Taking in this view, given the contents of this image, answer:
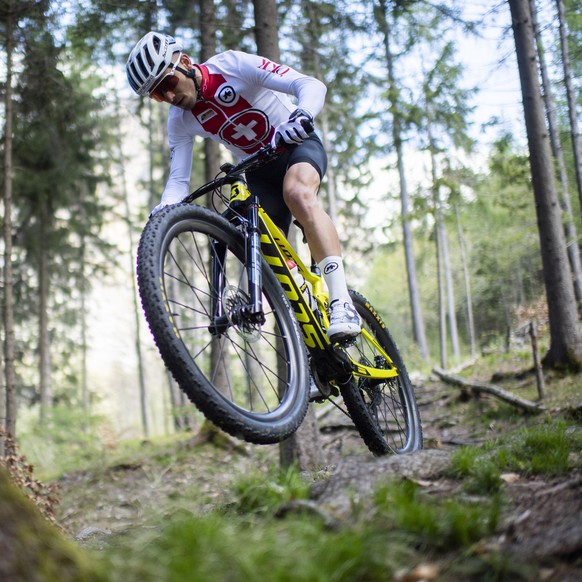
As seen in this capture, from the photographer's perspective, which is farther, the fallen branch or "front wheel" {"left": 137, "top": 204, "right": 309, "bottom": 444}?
the fallen branch

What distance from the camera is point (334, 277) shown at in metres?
3.35

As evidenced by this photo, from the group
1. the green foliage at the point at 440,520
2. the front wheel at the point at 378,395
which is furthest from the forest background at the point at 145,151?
the green foliage at the point at 440,520

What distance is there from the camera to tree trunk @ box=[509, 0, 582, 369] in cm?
773

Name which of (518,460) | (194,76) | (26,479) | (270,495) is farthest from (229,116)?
(26,479)

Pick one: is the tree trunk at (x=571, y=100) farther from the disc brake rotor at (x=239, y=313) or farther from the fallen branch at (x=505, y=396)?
the disc brake rotor at (x=239, y=313)

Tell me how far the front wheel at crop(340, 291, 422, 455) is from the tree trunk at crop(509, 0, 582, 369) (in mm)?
4228

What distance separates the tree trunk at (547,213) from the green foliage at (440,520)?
664cm

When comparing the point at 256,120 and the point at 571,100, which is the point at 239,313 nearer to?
the point at 256,120

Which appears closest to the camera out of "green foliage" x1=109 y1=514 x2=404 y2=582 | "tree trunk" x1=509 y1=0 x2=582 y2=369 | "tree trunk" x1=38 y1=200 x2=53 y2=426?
"green foliage" x1=109 y1=514 x2=404 y2=582

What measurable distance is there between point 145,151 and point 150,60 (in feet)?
60.5

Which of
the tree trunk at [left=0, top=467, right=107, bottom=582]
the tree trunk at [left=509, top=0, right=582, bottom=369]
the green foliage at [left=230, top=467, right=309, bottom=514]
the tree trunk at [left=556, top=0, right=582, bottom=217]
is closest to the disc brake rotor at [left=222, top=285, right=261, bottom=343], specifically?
the green foliage at [left=230, top=467, right=309, bottom=514]

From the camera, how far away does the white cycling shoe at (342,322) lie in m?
3.18

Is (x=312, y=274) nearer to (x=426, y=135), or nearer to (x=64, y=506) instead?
(x=64, y=506)

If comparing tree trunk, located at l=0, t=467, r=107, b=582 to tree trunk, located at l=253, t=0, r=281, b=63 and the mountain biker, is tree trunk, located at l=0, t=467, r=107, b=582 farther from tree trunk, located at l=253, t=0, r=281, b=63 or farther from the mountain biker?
tree trunk, located at l=253, t=0, r=281, b=63
